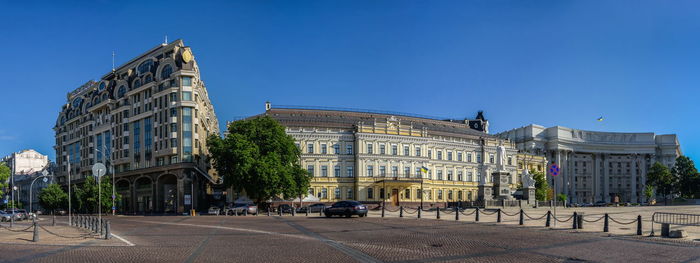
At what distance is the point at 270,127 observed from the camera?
5972cm

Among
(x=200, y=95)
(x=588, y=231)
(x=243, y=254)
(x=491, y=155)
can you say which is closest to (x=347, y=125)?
(x=200, y=95)

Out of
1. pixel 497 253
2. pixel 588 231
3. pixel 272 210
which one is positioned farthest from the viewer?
pixel 272 210

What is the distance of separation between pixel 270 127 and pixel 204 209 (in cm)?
2052

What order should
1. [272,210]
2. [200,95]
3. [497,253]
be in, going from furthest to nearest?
[200,95]
[272,210]
[497,253]

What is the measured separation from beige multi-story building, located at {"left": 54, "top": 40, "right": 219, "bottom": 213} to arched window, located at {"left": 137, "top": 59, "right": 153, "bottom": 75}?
16 centimetres

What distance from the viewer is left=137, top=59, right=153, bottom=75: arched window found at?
240 ft

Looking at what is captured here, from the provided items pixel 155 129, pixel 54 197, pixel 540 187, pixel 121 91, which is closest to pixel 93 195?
pixel 155 129

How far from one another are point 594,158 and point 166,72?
116 metres

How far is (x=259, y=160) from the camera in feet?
179

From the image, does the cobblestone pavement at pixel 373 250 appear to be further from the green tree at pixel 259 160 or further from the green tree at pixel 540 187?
the green tree at pixel 540 187

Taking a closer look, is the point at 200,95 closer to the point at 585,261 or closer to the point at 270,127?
the point at 270,127

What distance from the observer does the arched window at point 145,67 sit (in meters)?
73.2

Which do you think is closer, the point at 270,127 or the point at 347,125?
the point at 270,127

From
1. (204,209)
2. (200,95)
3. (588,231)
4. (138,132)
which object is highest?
(200,95)
